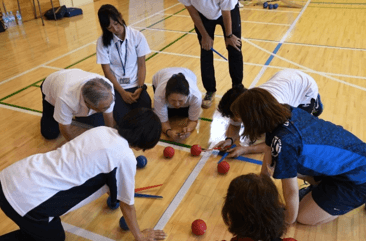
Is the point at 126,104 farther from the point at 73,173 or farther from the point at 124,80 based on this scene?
the point at 73,173

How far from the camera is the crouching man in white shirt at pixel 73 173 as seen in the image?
1.52m

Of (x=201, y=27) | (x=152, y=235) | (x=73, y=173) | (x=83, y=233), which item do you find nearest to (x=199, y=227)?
(x=152, y=235)

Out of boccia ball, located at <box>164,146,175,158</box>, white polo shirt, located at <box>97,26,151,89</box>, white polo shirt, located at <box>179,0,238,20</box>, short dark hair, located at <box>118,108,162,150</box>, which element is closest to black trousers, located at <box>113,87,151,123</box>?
white polo shirt, located at <box>97,26,151,89</box>

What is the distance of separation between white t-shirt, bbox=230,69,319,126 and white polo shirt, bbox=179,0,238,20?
0.92 m

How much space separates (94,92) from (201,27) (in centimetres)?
157

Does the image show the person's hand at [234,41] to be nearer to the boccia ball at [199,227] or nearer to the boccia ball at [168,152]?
the boccia ball at [168,152]

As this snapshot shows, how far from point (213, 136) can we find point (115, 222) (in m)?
1.26

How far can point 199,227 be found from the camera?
77.0 inches

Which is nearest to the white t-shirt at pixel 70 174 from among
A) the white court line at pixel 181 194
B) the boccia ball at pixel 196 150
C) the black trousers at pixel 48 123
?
the white court line at pixel 181 194

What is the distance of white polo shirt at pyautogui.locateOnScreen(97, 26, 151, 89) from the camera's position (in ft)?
10.1

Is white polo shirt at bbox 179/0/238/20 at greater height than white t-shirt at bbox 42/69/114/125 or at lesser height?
greater

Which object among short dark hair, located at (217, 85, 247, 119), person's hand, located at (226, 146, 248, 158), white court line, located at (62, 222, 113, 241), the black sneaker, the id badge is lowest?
white court line, located at (62, 222, 113, 241)

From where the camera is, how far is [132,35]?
3.12 m

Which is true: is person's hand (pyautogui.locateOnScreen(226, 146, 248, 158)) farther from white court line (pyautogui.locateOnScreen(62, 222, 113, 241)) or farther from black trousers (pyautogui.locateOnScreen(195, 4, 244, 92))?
white court line (pyautogui.locateOnScreen(62, 222, 113, 241))
